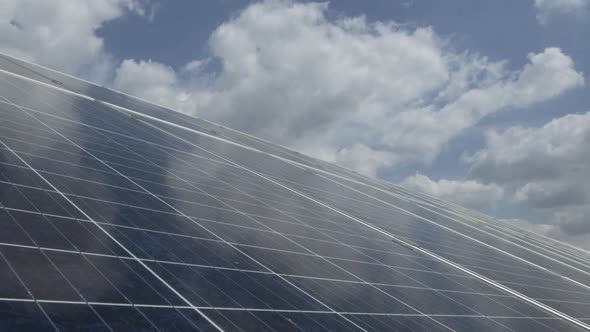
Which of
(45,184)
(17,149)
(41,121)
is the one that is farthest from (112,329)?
(41,121)

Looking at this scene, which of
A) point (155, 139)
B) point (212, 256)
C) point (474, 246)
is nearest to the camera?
point (212, 256)

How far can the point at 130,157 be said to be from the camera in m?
15.4

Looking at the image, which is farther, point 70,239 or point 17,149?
point 17,149

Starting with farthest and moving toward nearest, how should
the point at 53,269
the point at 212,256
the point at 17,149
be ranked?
the point at 17,149
the point at 212,256
the point at 53,269

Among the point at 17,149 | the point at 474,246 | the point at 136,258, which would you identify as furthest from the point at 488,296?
the point at 17,149

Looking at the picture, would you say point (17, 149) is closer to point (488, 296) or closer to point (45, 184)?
point (45, 184)

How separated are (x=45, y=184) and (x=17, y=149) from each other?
7.11ft

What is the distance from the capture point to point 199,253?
9.69m

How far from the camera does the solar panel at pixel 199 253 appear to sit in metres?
6.97

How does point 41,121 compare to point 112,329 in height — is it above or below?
above

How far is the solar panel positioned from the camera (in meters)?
6.97

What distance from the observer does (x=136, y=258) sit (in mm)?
8352

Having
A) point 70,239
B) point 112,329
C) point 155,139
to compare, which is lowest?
point 112,329

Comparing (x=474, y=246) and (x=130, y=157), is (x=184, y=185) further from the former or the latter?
(x=474, y=246)
